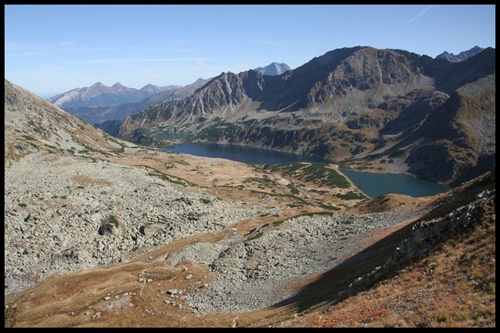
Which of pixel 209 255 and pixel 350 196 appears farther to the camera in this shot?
pixel 350 196

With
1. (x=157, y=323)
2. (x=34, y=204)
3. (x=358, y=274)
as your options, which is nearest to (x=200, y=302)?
(x=157, y=323)

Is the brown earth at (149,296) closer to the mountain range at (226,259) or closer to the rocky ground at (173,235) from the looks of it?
the mountain range at (226,259)

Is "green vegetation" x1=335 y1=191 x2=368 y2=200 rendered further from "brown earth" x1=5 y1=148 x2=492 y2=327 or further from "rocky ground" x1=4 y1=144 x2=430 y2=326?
"brown earth" x1=5 y1=148 x2=492 y2=327

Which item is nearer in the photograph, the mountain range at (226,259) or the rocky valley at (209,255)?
the mountain range at (226,259)

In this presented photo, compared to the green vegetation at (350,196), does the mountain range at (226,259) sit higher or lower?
higher

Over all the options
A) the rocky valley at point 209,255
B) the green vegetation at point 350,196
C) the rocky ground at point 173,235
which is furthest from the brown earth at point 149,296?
the green vegetation at point 350,196

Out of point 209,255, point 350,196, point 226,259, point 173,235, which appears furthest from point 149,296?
point 350,196

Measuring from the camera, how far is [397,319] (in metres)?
19.5

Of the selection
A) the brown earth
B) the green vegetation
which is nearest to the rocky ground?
the brown earth

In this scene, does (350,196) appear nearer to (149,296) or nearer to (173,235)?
(173,235)

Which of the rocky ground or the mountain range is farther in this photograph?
the rocky ground

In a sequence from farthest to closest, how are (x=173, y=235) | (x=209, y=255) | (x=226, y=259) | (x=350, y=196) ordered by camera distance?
1. (x=350, y=196)
2. (x=173, y=235)
3. (x=209, y=255)
4. (x=226, y=259)

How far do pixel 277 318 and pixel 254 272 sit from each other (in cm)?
1955

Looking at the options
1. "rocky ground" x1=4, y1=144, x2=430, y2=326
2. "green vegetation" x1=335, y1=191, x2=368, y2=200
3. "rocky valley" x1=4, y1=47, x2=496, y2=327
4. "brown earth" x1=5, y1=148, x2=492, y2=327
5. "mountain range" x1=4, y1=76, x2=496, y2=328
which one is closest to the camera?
"mountain range" x1=4, y1=76, x2=496, y2=328
